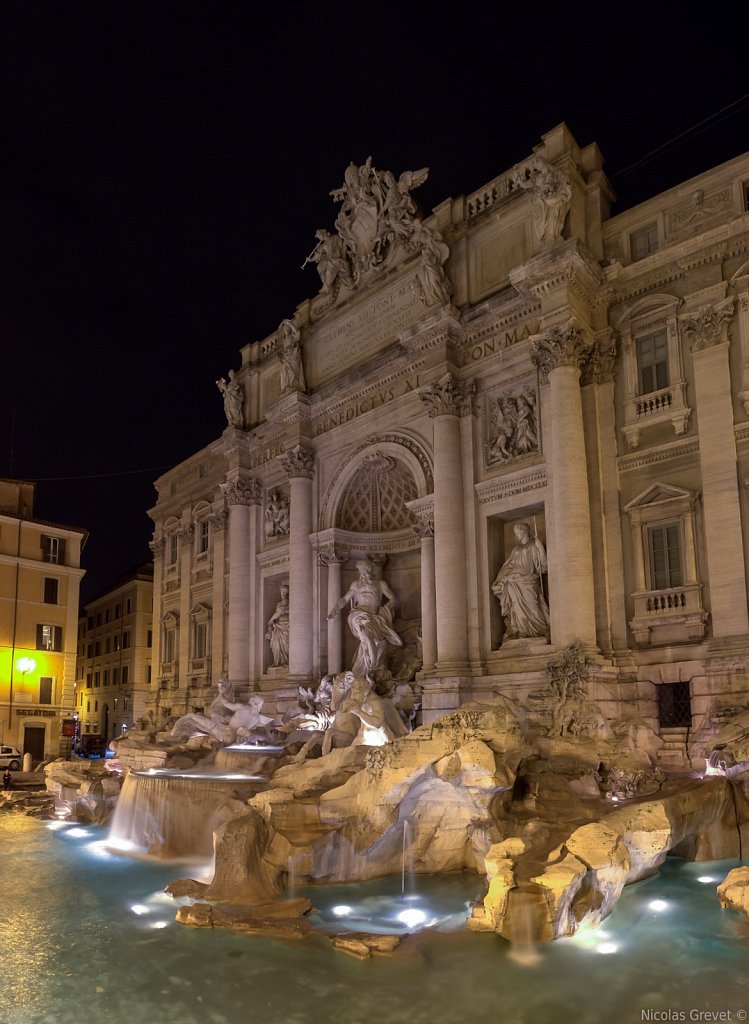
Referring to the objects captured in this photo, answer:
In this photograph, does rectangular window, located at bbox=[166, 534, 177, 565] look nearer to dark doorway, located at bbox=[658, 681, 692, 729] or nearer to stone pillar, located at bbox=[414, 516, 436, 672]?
stone pillar, located at bbox=[414, 516, 436, 672]

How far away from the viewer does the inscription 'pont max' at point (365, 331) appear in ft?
79.4

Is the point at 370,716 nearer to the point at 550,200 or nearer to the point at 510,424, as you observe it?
the point at 510,424

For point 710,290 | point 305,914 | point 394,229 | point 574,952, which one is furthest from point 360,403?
point 574,952

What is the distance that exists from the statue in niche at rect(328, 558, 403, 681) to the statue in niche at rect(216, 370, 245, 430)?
8.61 meters

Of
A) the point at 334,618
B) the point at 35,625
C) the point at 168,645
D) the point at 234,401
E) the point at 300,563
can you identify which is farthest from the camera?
the point at 35,625

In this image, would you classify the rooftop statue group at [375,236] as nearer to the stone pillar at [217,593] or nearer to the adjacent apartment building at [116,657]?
the stone pillar at [217,593]

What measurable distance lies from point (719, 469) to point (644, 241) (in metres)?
6.03

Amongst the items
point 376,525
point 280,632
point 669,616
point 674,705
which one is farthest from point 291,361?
point 674,705

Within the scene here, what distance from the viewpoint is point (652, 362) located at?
62.3ft

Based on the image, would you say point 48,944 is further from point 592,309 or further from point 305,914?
point 592,309

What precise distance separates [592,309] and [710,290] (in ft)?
9.26

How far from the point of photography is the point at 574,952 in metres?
9.38

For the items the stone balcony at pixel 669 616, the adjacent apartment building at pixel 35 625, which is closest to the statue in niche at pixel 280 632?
the stone balcony at pixel 669 616

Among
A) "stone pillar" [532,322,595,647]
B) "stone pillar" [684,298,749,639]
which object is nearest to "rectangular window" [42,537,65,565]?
"stone pillar" [532,322,595,647]
